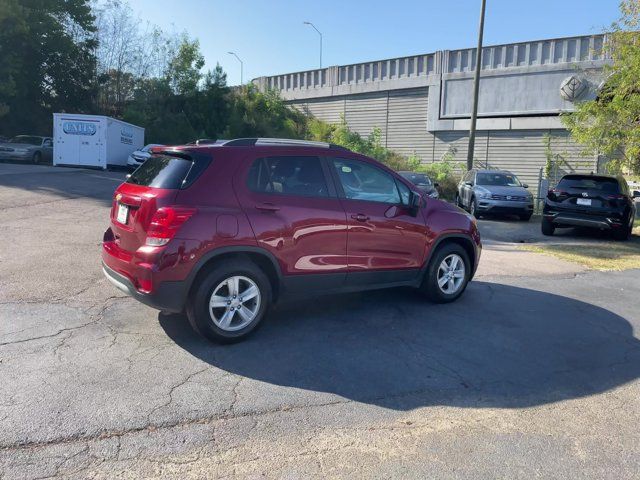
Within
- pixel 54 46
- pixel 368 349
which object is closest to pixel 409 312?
pixel 368 349

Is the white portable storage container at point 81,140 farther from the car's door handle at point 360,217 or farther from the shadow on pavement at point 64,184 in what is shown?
the car's door handle at point 360,217

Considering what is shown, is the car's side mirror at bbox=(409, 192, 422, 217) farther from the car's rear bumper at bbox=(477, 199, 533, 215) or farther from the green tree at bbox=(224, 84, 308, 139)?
the green tree at bbox=(224, 84, 308, 139)

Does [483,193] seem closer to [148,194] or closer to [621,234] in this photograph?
[621,234]

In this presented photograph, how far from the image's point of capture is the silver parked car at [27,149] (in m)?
25.1

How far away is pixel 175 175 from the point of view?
459 centimetres

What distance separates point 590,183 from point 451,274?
7.89 m

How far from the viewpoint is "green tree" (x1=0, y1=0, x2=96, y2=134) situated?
27547 mm

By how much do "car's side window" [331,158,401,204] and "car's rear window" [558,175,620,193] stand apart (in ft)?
27.9

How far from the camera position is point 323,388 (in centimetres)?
398

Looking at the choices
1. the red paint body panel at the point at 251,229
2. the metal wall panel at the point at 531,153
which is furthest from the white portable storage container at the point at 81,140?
the red paint body panel at the point at 251,229

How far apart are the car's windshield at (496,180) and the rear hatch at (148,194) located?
44.4ft

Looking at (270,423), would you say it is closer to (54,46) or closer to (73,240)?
(73,240)

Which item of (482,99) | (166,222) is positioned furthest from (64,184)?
(482,99)

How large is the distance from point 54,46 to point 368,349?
3270cm
